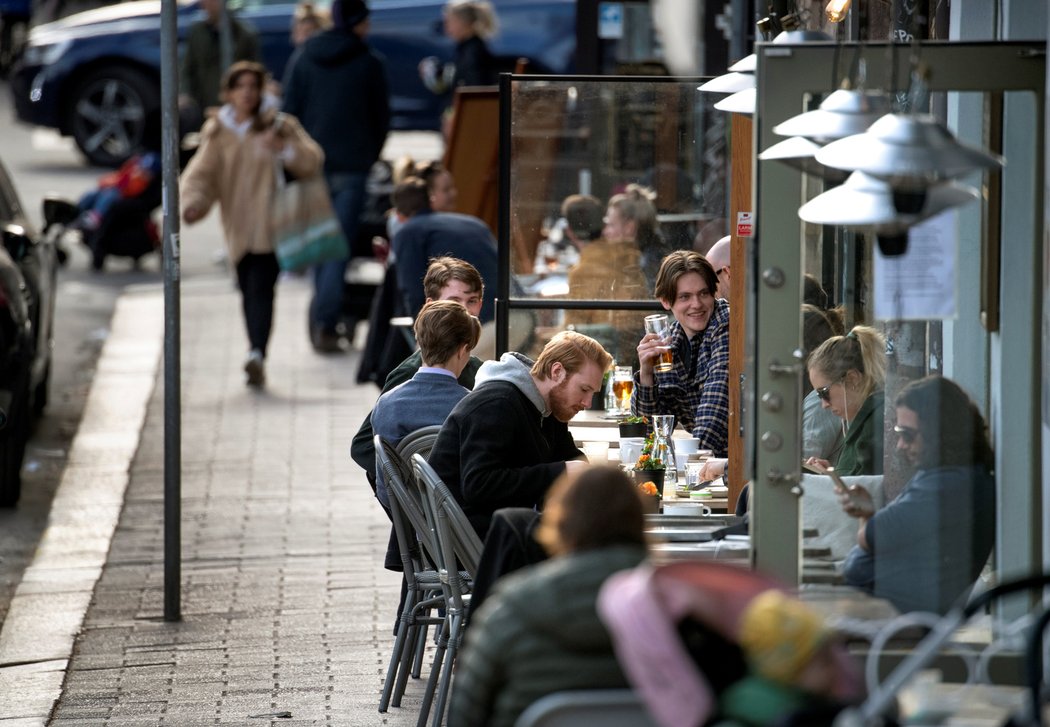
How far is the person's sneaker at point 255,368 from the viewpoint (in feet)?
41.1

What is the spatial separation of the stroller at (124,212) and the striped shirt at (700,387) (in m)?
8.72

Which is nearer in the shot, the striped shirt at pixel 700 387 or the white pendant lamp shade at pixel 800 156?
the white pendant lamp shade at pixel 800 156

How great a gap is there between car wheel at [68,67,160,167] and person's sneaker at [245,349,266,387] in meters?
7.87

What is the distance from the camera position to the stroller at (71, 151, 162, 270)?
15.9 m

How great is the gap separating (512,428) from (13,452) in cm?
474

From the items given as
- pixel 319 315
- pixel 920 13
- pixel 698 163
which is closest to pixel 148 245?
pixel 319 315

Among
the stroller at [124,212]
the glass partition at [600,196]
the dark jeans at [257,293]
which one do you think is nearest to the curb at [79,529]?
the dark jeans at [257,293]

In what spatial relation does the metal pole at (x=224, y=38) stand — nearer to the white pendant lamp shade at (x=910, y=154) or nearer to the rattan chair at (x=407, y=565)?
the rattan chair at (x=407, y=565)

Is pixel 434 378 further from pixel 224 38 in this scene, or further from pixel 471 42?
pixel 224 38

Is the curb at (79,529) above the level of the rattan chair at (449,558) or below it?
below

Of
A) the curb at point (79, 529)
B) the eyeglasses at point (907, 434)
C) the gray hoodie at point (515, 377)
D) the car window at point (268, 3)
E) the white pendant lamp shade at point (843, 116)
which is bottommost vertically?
the curb at point (79, 529)

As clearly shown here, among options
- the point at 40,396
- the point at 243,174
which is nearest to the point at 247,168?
the point at 243,174

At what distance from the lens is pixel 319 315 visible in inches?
531

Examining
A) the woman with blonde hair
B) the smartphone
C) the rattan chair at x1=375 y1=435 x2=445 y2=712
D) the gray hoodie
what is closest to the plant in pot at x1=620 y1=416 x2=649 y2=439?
the rattan chair at x1=375 y1=435 x2=445 y2=712
